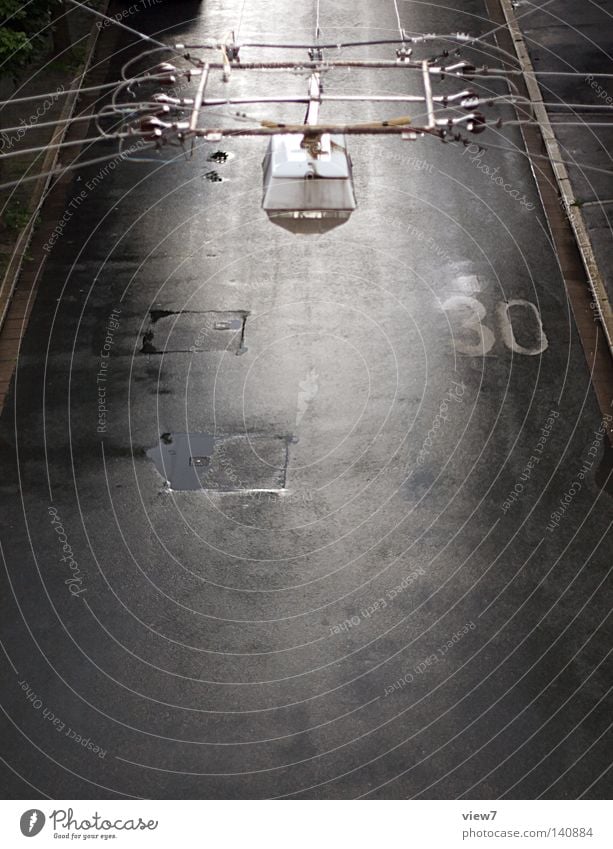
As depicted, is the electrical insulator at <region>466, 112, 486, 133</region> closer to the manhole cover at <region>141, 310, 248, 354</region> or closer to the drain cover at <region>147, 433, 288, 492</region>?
the drain cover at <region>147, 433, 288, 492</region>

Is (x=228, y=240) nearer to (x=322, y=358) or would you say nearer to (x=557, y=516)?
(x=322, y=358)

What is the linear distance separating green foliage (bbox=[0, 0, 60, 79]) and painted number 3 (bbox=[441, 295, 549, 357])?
12.2 m

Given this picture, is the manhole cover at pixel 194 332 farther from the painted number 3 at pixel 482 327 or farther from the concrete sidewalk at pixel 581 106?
the concrete sidewalk at pixel 581 106

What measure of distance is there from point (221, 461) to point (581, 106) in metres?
12.3

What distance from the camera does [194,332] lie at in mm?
25391

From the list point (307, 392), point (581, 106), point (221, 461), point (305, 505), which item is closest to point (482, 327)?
point (307, 392)

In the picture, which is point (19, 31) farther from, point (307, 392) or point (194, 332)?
point (307, 392)

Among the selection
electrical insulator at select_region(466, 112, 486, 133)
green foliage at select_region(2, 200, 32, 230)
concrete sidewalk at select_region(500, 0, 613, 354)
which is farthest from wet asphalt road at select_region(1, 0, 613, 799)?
electrical insulator at select_region(466, 112, 486, 133)

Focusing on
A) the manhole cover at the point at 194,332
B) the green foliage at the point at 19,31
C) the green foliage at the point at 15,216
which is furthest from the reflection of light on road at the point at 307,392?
the green foliage at the point at 19,31

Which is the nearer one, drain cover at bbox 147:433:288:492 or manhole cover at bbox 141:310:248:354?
drain cover at bbox 147:433:288:492

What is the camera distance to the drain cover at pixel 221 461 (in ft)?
72.6

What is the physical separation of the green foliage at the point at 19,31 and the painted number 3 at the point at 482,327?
39.9ft

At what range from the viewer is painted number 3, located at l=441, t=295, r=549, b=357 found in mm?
24703

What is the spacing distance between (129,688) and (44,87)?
21963mm
